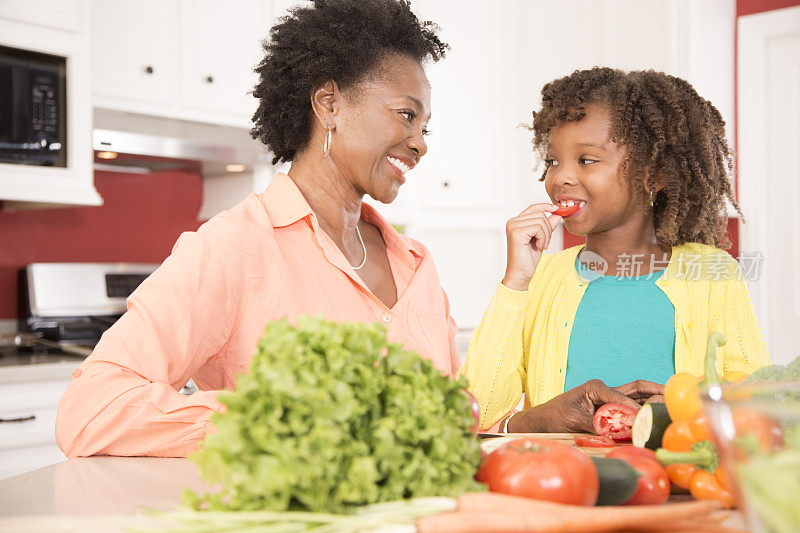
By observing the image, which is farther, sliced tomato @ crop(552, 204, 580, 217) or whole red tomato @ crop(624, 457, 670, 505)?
sliced tomato @ crop(552, 204, 580, 217)

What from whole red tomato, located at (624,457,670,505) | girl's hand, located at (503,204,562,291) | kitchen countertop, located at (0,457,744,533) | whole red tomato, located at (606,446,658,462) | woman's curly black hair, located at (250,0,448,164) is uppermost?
woman's curly black hair, located at (250,0,448,164)

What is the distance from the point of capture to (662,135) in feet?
6.05

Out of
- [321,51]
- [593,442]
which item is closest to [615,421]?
[593,442]

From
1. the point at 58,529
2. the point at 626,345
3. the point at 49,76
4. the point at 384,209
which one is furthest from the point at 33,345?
the point at 58,529

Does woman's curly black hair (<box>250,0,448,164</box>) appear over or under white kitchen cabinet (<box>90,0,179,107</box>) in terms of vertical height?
under

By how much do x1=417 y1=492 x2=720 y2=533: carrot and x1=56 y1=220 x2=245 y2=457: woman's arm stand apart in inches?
20.1

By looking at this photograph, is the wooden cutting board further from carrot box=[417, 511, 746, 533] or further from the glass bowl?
the glass bowl

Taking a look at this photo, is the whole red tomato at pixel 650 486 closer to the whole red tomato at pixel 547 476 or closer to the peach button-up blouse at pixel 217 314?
the whole red tomato at pixel 547 476

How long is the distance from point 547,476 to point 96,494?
0.53 meters

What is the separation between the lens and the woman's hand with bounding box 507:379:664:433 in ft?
4.37

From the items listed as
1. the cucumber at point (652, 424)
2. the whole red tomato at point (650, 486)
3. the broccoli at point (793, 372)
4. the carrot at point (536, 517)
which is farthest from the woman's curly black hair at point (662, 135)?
the carrot at point (536, 517)

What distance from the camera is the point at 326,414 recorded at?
690mm

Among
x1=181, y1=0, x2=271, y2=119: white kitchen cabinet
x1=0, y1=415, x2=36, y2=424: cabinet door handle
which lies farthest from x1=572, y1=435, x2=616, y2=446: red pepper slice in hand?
x1=181, y1=0, x2=271, y2=119: white kitchen cabinet

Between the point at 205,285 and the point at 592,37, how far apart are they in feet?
11.1
